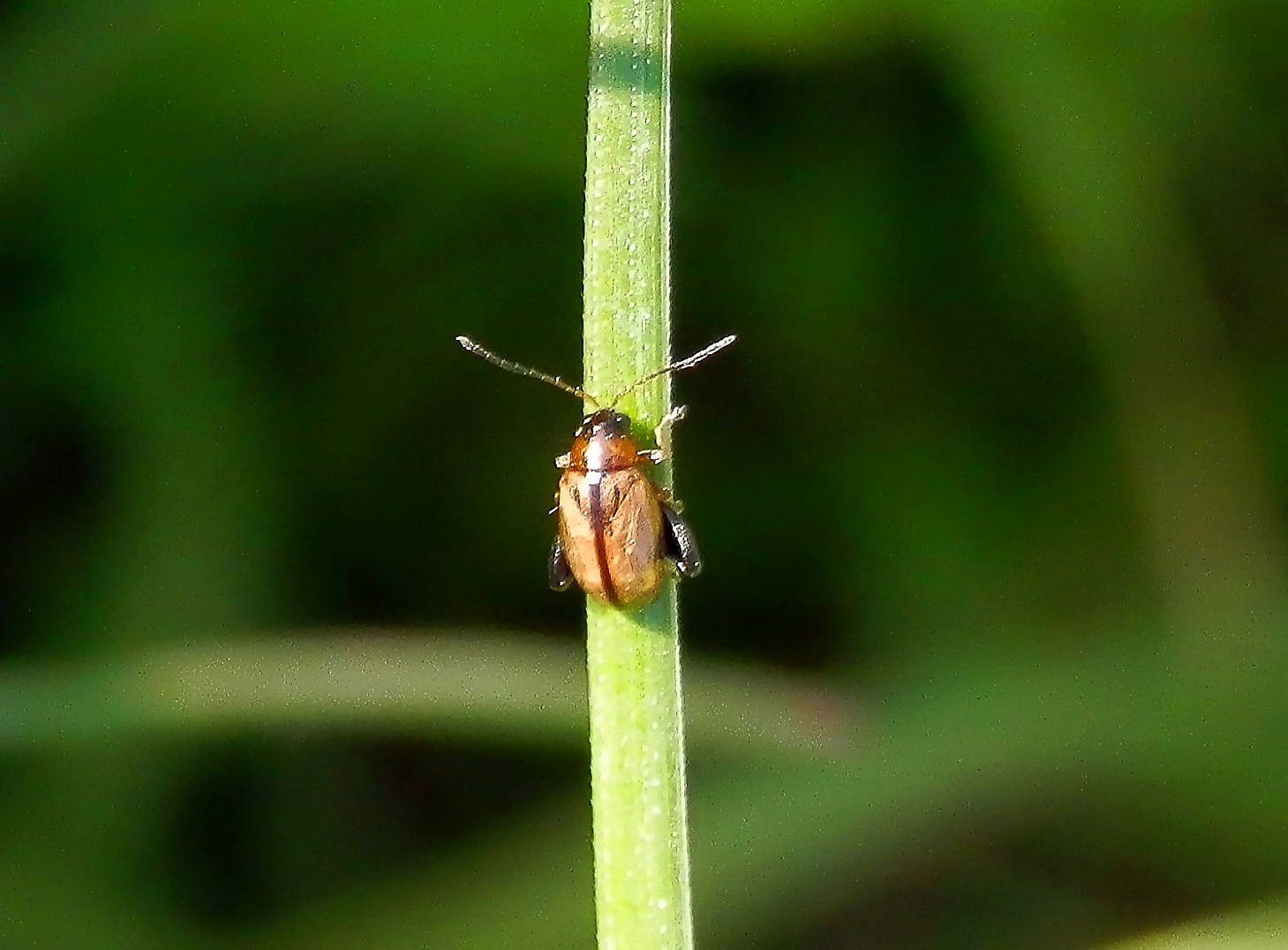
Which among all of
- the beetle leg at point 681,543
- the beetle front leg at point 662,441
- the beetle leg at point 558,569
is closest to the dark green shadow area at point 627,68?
the beetle front leg at point 662,441

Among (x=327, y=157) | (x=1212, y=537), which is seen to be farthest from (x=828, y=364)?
(x=327, y=157)

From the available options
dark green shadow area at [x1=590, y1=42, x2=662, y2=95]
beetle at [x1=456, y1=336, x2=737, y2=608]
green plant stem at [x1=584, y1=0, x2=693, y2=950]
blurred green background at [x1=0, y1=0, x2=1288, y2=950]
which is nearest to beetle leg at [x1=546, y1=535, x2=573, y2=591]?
beetle at [x1=456, y1=336, x2=737, y2=608]

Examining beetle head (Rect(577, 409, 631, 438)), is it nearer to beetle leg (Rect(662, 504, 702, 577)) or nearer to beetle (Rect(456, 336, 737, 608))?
beetle (Rect(456, 336, 737, 608))

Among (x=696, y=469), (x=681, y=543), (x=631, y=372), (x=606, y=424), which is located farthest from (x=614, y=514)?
(x=696, y=469)

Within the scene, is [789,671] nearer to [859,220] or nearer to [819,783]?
[819,783]

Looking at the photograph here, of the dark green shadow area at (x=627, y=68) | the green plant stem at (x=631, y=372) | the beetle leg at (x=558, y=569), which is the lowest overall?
the green plant stem at (x=631, y=372)

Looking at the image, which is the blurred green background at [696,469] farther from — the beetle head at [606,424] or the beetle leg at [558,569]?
the beetle head at [606,424]
